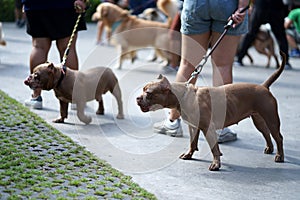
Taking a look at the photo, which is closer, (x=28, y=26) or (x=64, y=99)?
(x=64, y=99)

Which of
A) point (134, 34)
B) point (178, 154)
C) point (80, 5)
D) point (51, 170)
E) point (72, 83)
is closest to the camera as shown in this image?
point (51, 170)

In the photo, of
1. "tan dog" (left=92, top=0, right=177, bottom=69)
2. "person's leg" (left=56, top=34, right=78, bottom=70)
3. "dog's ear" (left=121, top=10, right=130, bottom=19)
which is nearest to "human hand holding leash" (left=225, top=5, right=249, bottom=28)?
"person's leg" (left=56, top=34, right=78, bottom=70)

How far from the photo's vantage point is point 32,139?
5.05 m

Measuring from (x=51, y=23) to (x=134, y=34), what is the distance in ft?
14.3

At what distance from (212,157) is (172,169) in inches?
21.0

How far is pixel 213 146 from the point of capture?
4469mm

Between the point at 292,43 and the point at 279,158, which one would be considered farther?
the point at 292,43

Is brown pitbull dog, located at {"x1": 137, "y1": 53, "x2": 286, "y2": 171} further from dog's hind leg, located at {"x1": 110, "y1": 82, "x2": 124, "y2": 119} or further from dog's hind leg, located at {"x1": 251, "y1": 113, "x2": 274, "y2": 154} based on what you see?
dog's hind leg, located at {"x1": 110, "y1": 82, "x2": 124, "y2": 119}

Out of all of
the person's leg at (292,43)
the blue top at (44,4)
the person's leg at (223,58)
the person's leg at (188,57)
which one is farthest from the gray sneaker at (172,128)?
the person's leg at (292,43)

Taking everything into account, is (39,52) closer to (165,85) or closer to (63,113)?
(63,113)

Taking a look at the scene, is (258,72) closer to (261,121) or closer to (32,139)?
(261,121)

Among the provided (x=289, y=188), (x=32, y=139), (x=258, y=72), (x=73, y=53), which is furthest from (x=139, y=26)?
(x=289, y=188)

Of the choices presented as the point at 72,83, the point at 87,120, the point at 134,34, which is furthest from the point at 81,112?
the point at 134,34

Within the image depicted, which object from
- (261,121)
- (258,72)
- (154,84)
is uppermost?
(154,84)
